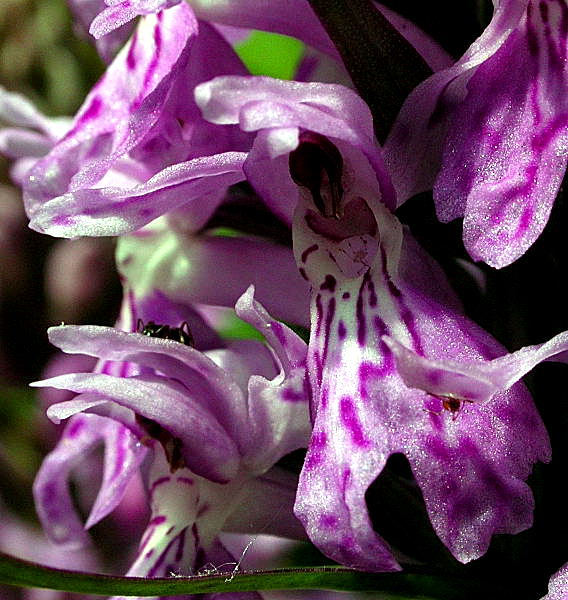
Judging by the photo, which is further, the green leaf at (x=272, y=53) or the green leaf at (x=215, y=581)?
the green leaf at (x=272, y=53)

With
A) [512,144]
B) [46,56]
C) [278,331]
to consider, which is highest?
[512,144]

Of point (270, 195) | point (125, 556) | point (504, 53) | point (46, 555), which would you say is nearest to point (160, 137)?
point (270, 195)

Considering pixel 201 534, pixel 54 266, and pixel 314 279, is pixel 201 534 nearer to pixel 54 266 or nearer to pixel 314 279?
pixel 314 279

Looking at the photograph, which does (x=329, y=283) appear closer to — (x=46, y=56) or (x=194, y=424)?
(x=194, y=424)

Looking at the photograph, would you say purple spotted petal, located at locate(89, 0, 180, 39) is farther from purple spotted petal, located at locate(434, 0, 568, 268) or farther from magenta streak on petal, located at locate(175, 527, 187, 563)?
magenta streak on petal, located at locate(175, 527, 187, 563)

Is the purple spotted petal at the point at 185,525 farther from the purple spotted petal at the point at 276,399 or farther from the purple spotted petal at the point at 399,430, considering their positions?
the purple spotted petal at the point at 399,430

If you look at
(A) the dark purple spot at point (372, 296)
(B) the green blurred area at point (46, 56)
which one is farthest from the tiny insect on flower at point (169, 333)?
(B) the green blurred area at point (46, 56)

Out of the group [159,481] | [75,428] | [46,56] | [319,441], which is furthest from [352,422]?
[46,56]

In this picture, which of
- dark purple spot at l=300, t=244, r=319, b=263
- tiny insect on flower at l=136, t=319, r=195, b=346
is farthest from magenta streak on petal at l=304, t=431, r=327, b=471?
tiny insect on flower at l=136, t=319, r=195, b=346
